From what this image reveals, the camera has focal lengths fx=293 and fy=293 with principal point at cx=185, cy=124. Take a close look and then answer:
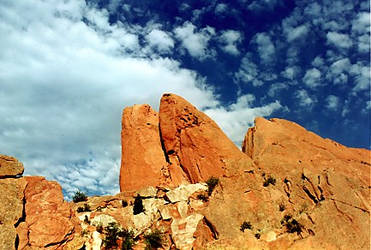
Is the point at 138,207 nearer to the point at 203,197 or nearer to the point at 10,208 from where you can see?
the point at 203,197

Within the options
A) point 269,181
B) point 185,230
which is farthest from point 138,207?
point 269,181

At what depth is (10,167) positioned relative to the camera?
22.4 meters

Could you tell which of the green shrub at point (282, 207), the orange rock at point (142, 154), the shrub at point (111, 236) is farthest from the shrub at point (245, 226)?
the shrub at point (111, 236)

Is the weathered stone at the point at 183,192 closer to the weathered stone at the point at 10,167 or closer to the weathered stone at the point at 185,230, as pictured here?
the weathered stone at the point at 185,230

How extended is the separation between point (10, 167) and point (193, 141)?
1629cm

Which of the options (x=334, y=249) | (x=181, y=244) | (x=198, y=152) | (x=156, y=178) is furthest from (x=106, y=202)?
(x=334, y=249)

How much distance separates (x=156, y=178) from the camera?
30.8m

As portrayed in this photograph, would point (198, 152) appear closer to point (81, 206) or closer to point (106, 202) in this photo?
point (106, 202)

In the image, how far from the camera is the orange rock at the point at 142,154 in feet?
101

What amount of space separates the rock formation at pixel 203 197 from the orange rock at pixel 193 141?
0.11 metres

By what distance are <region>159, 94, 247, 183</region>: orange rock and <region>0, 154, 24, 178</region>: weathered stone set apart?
14225 mm

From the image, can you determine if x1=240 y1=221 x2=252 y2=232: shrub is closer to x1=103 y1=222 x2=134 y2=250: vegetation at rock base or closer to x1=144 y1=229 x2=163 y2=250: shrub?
x1=144 y1=229 x2=163 y2=250: shrub

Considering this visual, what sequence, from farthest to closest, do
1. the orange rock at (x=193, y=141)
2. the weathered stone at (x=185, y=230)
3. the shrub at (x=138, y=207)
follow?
the orange rock at (x=193, y=141), the shrub at (x=138, y=207), the weathered stone at (x=185, y=230)

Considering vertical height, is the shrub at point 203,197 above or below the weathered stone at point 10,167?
below
